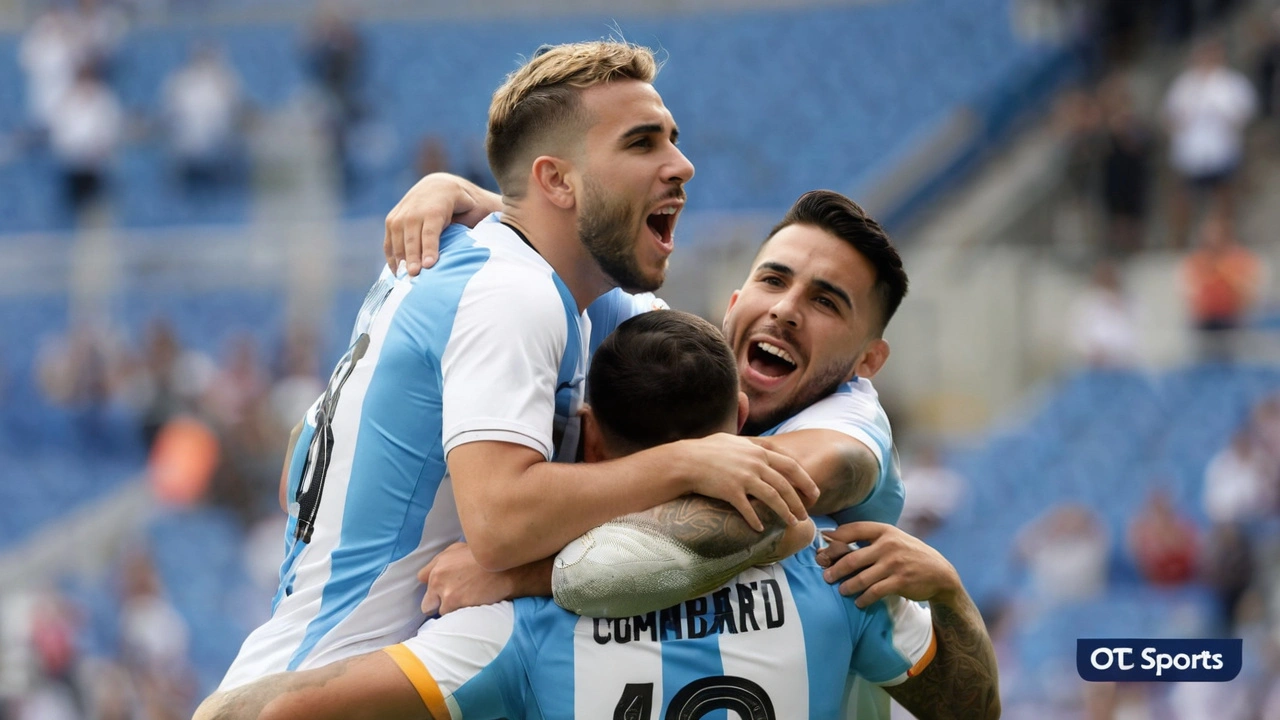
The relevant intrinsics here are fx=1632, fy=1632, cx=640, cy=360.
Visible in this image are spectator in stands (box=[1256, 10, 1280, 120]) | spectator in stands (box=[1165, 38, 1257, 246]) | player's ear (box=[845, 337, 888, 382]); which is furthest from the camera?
spectator in stands (box=[1256, 10, 1280, 120])

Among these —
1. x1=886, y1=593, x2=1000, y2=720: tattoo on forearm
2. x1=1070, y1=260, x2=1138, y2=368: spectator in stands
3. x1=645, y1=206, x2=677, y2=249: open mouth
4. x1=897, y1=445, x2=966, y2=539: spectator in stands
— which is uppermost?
x1=645, y1=206, x2=677, y2=249: open mouth

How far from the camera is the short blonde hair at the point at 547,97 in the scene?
3.67 m

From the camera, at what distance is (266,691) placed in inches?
129

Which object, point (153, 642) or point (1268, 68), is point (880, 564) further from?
point (1268, 68)

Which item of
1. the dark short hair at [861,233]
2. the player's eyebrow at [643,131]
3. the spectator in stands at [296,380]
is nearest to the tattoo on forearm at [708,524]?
the player's eyebrow at [643,131]

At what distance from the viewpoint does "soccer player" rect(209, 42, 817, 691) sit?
320 centimetres

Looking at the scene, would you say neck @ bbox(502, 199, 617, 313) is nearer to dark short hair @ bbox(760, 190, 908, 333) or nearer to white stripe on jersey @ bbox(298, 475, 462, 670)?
white stripe on jersey @ bbox(298, 475, 462, 670)

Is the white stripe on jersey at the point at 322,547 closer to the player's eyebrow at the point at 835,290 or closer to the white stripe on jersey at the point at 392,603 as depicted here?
the white stripe on jersey at the point at 392,603

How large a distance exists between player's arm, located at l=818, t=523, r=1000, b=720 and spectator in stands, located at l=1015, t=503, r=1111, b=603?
730 centimetres

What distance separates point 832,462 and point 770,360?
580 mm

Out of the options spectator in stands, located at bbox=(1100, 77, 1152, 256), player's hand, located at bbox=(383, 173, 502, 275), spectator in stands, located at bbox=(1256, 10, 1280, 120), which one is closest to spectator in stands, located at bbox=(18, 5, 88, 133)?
spectator in stands, located at bbox=(1100, 77, 1152, 256)

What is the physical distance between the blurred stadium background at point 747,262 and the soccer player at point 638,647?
6.05m

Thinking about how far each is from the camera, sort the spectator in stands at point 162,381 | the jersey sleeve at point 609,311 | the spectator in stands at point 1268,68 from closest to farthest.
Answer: the jersey sleeve at point 609,311, the spectator in stands at point 162,381, the spectator in stands at point 1268,68

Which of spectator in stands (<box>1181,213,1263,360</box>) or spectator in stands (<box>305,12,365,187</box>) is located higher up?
spectator in stands (<box>305,12,365,187</box>)
